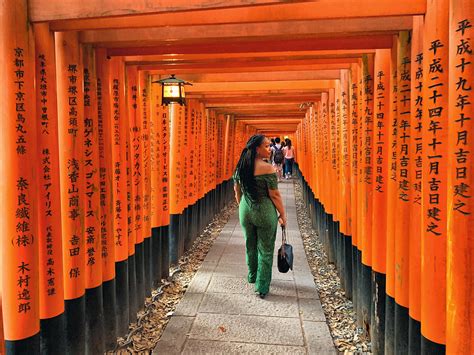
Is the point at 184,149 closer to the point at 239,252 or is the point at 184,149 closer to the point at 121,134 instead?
the point at 239,252

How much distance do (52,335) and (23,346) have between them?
349mm

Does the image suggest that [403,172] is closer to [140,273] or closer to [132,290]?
[132,290]

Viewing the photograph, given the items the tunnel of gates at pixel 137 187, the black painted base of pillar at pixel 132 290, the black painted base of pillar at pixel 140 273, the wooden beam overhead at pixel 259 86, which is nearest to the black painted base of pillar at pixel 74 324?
the tunnel of gates at pixel 137 187

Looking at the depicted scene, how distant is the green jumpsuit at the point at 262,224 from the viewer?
5.03m

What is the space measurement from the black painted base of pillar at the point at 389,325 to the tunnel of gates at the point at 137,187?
0.01m

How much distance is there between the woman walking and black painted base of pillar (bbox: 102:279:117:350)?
5.93ft

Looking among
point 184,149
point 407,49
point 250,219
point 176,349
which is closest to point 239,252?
point 184,149

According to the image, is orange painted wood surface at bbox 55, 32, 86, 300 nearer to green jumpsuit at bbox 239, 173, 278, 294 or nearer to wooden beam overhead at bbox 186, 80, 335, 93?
green jumpsuit at bbox 239, 173, 278, 294

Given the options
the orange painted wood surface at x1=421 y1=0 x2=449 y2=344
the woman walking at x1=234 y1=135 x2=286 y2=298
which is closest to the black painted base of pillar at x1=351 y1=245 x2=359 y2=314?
the woman walking at x1=234 y1=135 x2=286 y2=298

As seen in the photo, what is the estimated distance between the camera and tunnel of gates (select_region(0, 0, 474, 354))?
2270 millimetres

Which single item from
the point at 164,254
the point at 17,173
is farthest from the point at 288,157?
the point at 17,173

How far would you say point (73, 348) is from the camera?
11.1 ft

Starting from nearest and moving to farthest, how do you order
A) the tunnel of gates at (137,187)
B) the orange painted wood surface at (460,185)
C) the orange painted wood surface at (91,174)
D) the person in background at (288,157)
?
the orange painted wood surface at (460,185)
the tunnel of gates at (137,187)
the orange painted wood surface at (91,174)
the person in background at (288,157)

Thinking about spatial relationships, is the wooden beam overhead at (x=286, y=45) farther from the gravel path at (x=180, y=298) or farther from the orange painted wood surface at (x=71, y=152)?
the gravel path at (x=180, y=298)
